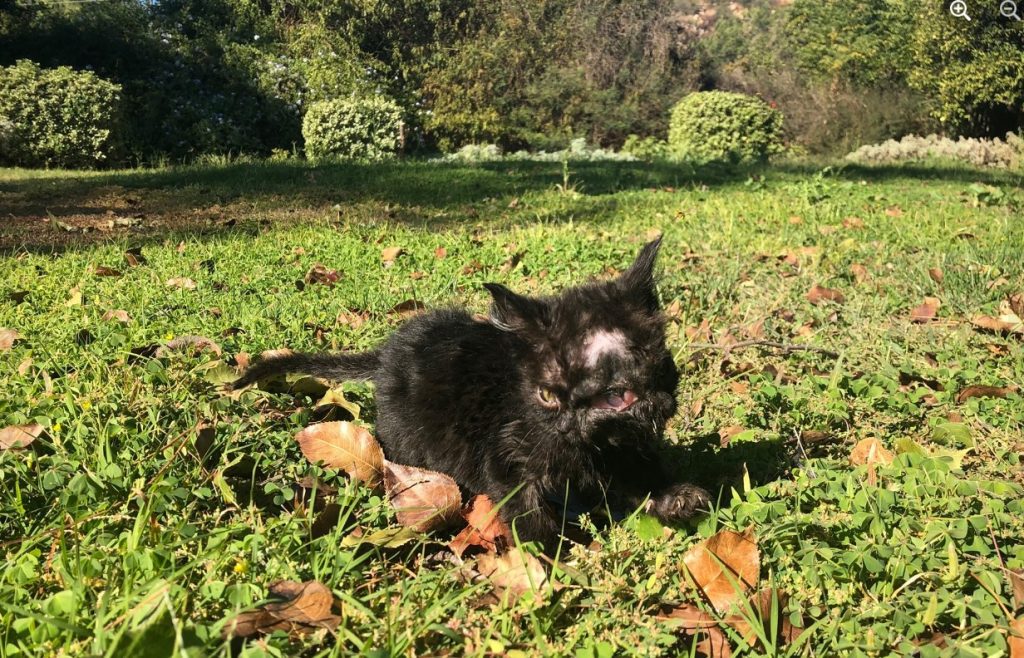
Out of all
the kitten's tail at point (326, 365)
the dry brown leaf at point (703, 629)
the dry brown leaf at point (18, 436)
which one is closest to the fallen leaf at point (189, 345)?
the kitten's tail at point (326, 365)

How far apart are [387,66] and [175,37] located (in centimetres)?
550

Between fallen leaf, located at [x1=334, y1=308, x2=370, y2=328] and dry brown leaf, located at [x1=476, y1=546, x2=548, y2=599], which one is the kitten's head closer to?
dry brown leaf, located at [x1=476, y1=546, x2=548, y2=599]

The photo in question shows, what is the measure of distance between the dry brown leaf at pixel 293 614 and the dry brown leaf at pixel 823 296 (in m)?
3.91

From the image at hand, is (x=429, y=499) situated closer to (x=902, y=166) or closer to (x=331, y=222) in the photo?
(x=331, y=222)

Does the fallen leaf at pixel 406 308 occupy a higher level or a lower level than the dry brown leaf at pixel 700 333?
higher

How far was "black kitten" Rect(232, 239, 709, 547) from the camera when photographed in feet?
7.80

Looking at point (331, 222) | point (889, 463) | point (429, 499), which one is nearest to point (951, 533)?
point (889, 463)

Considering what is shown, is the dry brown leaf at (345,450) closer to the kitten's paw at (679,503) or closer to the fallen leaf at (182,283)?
the kitten's paw at (679,503)

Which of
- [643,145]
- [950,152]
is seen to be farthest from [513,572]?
[643,145]

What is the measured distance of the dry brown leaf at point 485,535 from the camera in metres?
2.53

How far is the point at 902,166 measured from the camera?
47.5 feet

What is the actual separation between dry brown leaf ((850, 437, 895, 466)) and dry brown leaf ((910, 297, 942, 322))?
1808mm

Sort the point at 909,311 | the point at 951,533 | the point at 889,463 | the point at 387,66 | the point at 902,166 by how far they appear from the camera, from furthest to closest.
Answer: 1. the point at 387,66
2. the point at 902,166
3. the point at 909,311
4. the point at 889,463
5. the point at 951,533

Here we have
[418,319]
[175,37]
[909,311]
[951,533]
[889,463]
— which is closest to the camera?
[951,533]
